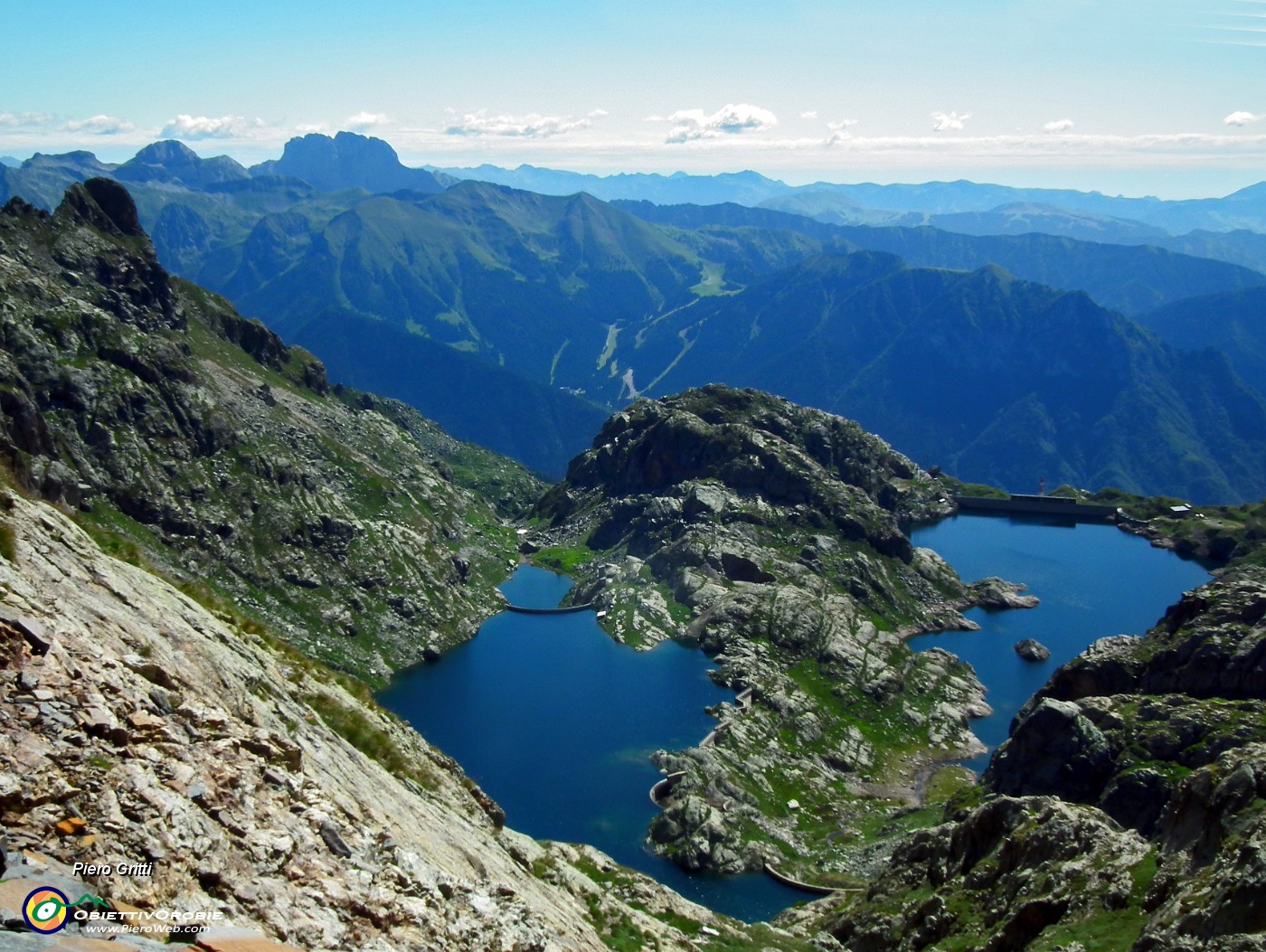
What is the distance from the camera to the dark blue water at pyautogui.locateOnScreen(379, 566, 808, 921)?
115375 millimetres

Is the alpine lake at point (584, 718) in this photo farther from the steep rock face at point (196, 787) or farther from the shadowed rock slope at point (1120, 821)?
the steep rock face at point (196, 787)

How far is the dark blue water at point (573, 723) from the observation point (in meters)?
115

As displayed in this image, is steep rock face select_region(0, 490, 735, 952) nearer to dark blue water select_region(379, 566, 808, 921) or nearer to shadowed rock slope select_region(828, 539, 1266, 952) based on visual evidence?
shadowed rock slope select_region(828, 539, 1266, 952)

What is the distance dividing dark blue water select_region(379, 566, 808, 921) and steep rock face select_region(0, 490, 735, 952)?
77583 millimetres

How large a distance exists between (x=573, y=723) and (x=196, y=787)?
129 meters

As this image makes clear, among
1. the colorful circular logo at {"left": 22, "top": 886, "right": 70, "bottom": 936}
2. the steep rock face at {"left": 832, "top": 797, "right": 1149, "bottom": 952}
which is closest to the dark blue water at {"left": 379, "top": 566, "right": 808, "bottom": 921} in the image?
the steep rock face at {"left": 832, "top": 797, "right": 1149, "bottom": 952}

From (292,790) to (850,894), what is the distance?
77.9 metres

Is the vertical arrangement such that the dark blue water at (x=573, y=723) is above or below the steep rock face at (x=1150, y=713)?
below

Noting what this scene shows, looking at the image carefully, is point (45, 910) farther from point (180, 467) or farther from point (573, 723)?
point (180, 467)

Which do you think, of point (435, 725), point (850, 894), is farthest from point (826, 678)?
point (850, 894)

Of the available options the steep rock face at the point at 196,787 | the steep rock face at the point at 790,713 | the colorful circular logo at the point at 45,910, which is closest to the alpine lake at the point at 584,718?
the steep rock face at the point at 790,713

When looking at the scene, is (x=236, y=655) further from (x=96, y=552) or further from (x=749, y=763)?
(x=749, y=763)

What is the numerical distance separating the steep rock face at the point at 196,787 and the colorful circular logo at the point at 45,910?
1.04 feet

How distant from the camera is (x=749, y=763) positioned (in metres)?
136
